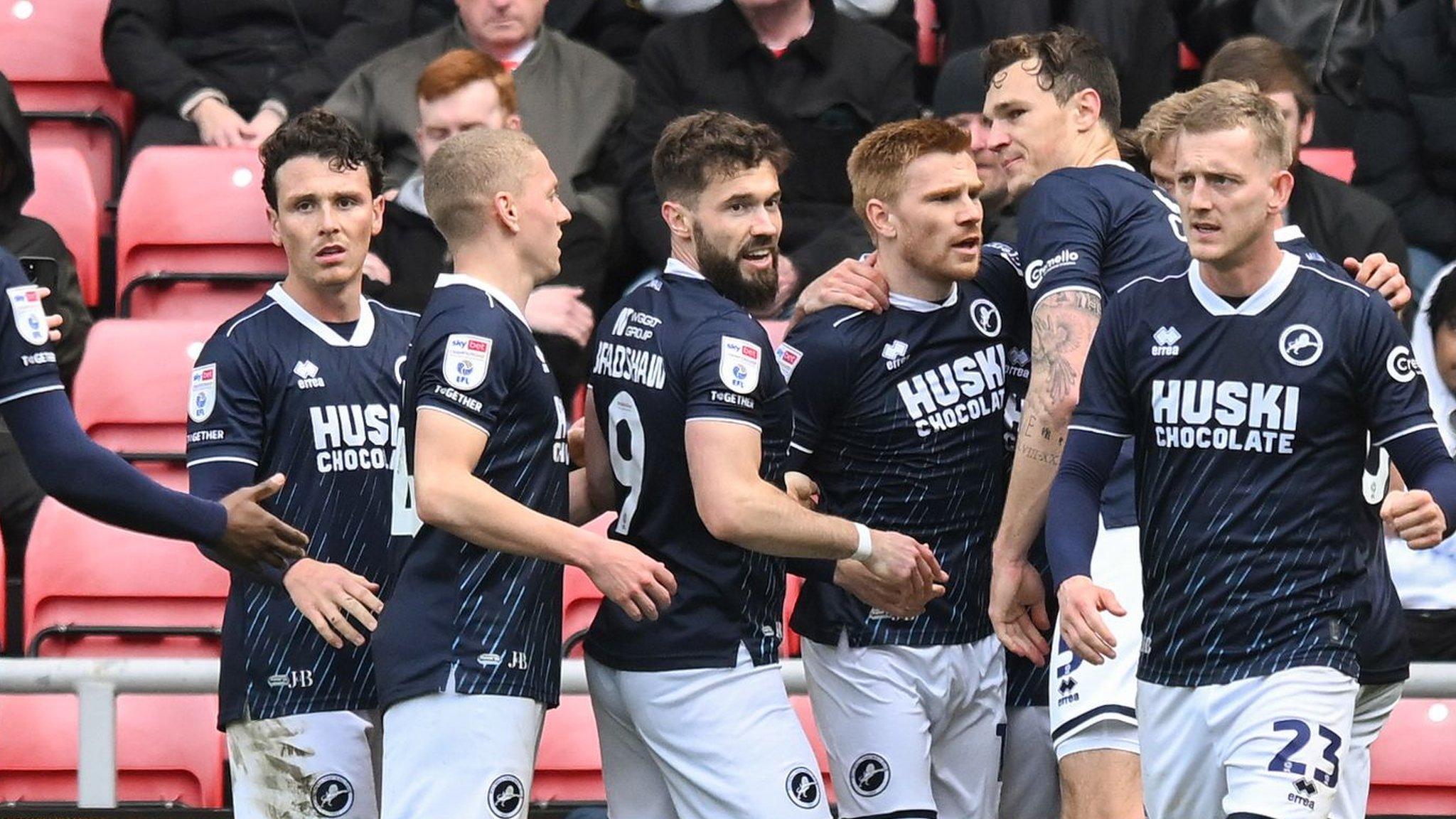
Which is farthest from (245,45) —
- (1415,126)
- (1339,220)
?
(1415,126)

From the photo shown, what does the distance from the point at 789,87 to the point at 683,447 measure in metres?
3.08

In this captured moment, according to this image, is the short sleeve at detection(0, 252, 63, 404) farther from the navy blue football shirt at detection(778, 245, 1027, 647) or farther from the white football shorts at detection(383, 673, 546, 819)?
the navy blue football shirt at detection(778, 245, 1027, 647)

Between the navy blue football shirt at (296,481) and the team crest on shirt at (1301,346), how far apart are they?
2235 mm

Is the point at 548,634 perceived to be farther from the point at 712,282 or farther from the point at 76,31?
the point at 76,31

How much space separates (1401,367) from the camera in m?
5.10

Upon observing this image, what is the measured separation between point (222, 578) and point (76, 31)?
3053 mm

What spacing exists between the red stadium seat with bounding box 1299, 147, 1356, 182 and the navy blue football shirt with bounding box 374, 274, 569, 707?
4.56 m

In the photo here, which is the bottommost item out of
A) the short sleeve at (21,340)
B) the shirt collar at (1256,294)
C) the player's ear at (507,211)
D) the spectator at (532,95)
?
the short sleeve at (21,340)

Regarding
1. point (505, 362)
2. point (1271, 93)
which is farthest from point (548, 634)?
point (1271, 93)

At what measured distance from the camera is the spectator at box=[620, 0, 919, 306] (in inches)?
326

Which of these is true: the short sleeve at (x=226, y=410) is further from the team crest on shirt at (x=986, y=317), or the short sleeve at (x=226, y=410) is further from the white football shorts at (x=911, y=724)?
the team crest on shirt at (x=986, y=317)

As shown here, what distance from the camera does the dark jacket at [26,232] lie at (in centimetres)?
802

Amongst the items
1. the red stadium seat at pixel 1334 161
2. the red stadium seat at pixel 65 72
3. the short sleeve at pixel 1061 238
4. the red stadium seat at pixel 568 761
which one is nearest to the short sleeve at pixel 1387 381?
the short sleeve at pixel 1061 238

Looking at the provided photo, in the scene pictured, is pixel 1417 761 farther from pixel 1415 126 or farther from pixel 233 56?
pixel 233 56
